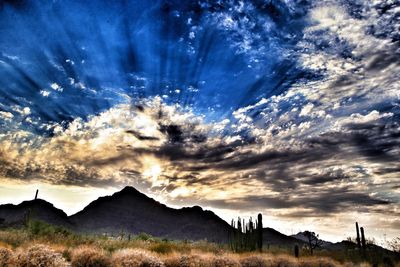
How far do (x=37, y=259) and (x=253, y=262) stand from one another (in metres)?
12.5

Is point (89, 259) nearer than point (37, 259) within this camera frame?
No

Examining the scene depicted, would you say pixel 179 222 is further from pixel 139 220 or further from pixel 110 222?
pixel 110 222

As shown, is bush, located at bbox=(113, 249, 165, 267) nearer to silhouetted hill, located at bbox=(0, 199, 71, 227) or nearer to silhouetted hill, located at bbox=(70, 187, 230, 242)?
silhouetted hill, located at bbox=(0, 199, 71, 227)

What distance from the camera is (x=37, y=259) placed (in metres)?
12.7

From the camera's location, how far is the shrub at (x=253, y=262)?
20.4m

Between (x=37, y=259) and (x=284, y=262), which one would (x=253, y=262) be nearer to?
(x=284, y=262)

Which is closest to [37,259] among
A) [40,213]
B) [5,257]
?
[5,257]

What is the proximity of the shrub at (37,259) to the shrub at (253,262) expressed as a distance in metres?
10.8

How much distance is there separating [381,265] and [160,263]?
20602 mm

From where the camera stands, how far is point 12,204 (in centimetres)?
14662

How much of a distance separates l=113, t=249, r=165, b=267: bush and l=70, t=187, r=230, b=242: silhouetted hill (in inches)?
4274


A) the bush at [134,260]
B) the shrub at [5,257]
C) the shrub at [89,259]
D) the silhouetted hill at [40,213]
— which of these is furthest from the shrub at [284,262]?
the silhouetted hill at [40,213]

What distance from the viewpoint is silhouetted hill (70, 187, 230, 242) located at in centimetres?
12840

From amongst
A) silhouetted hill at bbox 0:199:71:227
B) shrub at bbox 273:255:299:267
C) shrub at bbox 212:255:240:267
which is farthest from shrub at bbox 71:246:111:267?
silhouetted hill at bbox 0:199:71:227
